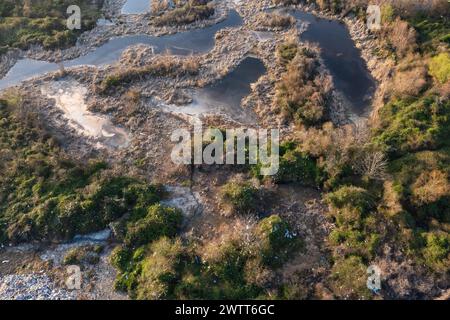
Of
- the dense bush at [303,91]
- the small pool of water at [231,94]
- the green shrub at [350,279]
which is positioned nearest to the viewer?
the green shrub at [350,279]

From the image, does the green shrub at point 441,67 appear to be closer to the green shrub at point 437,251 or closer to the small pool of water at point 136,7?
the green shrub at point 437,251

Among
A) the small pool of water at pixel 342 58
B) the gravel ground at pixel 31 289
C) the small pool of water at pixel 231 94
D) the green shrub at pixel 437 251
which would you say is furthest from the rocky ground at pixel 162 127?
the green shrub at pixel 437 251

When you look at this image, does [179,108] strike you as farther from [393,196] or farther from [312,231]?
[393,196]

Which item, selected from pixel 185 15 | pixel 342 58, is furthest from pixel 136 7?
pixel 342 58

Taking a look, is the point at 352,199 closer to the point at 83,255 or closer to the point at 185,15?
the point at 83,255
